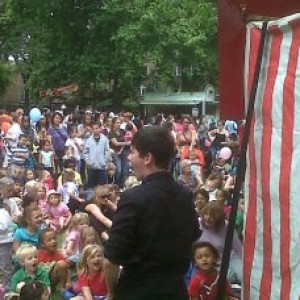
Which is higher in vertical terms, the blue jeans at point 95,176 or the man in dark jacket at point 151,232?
the man in dark jacket at point 151,232

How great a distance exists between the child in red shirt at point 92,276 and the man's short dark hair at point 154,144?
250 cm

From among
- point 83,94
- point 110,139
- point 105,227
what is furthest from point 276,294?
point 83,94

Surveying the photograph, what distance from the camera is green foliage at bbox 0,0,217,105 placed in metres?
30.4

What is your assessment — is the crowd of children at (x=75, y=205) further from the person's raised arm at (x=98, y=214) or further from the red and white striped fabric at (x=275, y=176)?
the red and white striped fabric at (x=275, y=176)

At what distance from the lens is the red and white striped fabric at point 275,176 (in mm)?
3529

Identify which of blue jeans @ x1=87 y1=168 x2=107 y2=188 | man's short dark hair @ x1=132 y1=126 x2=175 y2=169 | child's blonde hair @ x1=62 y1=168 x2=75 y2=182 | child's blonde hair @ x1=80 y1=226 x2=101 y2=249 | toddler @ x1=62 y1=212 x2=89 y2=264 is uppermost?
man's short dark hair @ x1=132 y1=126 x2=175 y2=169

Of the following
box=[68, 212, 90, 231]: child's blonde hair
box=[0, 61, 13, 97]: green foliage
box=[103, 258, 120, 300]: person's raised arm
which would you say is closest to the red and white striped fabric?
box=[103, 258, 120, 300]: person's raised arm

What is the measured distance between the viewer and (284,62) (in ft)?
11.9

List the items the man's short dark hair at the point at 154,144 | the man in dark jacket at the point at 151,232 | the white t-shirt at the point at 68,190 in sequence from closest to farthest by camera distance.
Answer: the man in dark jacket at the point at 151,232 < the man's short dark hair at the point at 154,144 < the white t-shirt at the point at 68,190

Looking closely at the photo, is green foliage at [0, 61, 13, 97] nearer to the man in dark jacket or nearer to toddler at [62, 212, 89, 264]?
toddler at [62, 212, 89, 264]

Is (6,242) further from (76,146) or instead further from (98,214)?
(76,146)

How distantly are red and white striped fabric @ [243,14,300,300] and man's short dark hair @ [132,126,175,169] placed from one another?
1.75 ft

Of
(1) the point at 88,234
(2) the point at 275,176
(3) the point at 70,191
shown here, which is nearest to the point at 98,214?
(1) the point at 88,234

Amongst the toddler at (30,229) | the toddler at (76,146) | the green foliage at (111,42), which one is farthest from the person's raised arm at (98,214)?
the green foliage at (111,42)
